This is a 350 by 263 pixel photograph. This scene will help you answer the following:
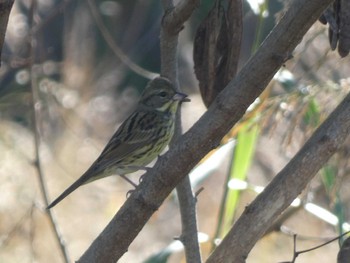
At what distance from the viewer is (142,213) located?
183 centimetres

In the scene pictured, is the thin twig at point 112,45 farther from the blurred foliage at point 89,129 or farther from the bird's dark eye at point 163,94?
the blurred foliage at point 89,129

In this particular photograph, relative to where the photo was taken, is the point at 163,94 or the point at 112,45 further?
the point at 112,45

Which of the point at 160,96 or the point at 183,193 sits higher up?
the point at 160,96

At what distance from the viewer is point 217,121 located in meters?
1.74

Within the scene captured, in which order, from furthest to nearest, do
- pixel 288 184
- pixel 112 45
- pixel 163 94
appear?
pixel 112 45, pixel 163 94, pixel 288 184

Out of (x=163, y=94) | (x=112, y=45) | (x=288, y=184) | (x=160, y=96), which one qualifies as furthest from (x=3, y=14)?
(x=112, y=45)

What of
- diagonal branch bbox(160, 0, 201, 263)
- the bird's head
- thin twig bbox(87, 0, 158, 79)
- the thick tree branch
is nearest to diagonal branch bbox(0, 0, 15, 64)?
the thick tree branch

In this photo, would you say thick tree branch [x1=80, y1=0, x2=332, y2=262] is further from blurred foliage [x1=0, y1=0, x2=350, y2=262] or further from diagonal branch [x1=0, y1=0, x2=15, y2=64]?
blurred foliage [x1=0, y1=0, x2=350, y2=262]

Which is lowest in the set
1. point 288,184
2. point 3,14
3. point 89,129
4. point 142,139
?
point 288,184

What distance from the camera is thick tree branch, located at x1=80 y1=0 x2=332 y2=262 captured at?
1691mm

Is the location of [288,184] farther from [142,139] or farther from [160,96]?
[142,139]

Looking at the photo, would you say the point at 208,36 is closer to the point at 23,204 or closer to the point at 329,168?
the point at 329,168

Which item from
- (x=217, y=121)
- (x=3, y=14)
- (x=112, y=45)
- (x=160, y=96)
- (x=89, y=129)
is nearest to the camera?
(x=3, y=14)

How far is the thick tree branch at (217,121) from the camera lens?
1.69 metres
